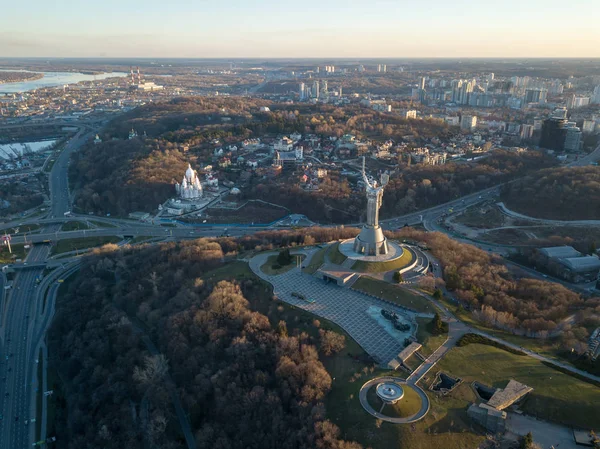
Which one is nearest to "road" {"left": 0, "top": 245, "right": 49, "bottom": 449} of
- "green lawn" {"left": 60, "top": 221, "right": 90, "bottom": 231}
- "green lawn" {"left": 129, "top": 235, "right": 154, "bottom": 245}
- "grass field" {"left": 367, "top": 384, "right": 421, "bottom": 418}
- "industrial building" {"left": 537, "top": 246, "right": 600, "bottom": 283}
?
"green lawn" {"left": 60, "top": 221, "right": 90, "bottom": 231}

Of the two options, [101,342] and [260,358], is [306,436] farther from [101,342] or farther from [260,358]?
[101,342]

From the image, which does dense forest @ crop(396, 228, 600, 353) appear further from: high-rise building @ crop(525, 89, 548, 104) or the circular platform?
high-rise building @ crop(525, 89, 548, 104)

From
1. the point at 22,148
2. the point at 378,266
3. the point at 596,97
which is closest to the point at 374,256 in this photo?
the point at 378,266

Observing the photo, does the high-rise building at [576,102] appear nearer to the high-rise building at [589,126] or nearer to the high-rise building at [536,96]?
the high-rise building at [536,96]

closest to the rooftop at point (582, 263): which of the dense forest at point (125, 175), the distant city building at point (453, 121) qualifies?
the dense forest at point (125, 175)

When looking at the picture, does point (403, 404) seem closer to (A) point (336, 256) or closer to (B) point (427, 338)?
(B) point (427, 338)
